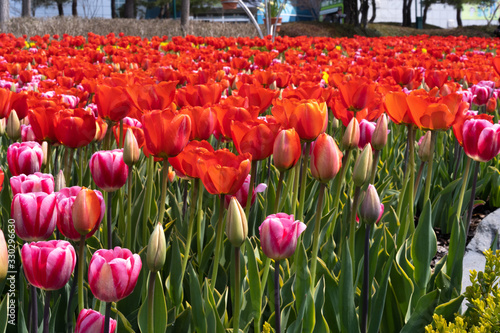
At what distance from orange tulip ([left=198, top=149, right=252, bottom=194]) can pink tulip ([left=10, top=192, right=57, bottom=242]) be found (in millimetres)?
341

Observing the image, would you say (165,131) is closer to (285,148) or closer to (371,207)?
(285,148)

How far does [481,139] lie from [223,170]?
973mm

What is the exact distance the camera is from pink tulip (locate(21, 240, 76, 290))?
102cm

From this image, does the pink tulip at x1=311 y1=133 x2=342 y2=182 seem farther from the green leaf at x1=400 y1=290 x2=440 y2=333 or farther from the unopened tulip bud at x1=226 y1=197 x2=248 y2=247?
the green leaf at x1=400 y1=290 x2=440 y2=333

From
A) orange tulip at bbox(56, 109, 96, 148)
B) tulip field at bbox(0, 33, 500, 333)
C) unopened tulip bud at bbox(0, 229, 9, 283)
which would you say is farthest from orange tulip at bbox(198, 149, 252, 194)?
orange tulip at bbox(56, 109, 96, 148)

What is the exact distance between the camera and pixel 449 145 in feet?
11.9

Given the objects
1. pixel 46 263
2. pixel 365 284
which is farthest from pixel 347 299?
pixel 46 263

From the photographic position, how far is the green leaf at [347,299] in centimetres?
146

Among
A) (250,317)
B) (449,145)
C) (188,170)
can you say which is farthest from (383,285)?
(449,145)

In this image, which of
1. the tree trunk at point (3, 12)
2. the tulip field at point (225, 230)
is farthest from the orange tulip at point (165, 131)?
the tree trunk at point (3, 12)

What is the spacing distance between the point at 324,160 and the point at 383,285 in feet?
1.37

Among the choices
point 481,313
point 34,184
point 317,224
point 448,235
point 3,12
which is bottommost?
point 448,235

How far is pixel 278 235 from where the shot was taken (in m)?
1.19

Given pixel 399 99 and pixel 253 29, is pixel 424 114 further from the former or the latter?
pixel 253 29
